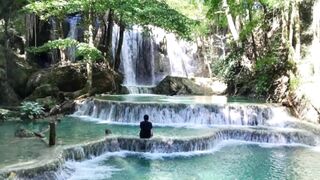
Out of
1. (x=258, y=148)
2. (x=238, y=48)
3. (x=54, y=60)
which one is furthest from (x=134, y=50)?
(x=258, y=148)

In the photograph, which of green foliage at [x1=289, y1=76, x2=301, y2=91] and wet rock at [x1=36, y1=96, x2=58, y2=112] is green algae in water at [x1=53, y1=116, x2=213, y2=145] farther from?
green foliage at [x1=289, y1=76, x2=301, y2=91]

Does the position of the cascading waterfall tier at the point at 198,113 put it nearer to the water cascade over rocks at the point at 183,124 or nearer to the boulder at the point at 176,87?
the water cascade over rocks at the point at 183,124

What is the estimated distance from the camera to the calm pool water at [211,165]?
11.7 metres

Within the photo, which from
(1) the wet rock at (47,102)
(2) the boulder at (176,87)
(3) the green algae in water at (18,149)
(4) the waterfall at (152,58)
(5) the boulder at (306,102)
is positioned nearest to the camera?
(3) the green algae in water at (18,149)

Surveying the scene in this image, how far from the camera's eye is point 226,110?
1867 cm

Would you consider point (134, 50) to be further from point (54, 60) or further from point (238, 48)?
point (238, 48)

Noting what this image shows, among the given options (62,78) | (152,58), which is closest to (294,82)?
(62,78)

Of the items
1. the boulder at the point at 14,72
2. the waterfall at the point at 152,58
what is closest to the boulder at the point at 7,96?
the boulder at the point at 14,72

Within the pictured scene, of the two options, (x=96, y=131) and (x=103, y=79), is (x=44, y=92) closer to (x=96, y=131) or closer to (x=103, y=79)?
(x=103, y=79)

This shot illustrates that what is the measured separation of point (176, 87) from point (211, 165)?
1381 centimetres

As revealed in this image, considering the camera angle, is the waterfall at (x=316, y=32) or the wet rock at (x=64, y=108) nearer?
the waterfall at (x=316, y=32)

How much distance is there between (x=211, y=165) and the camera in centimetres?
1285

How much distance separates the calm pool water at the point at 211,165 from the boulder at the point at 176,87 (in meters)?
11.3

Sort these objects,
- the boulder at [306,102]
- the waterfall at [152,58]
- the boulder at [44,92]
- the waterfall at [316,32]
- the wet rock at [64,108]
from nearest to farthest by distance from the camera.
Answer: the boulder at [306,102] < the waterfall at [316,32] < the wet rock at [64,108] < the boulder at [44,92] < the waterfall at [152,58]
